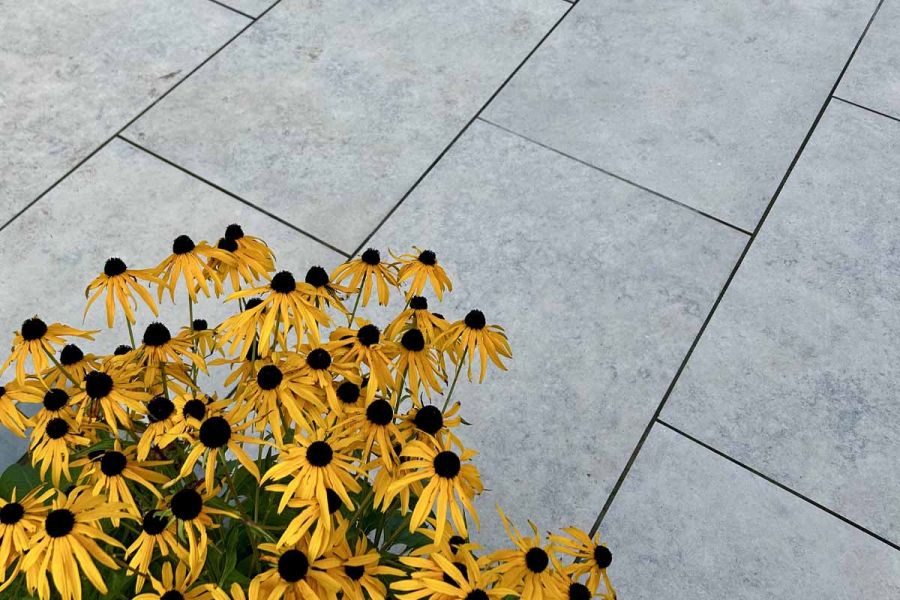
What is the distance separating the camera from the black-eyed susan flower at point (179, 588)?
0.93 m

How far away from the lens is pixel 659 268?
8.24 feet

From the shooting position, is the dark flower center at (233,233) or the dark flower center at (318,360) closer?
the dark flower center at (318,360)

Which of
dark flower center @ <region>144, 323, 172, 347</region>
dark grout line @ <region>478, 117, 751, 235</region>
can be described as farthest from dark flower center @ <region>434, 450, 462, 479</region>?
dark grout line @ <region>478, 117, 751, 235</region>

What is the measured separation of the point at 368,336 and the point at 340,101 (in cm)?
189

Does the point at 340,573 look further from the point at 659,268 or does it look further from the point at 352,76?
the point at 352,76

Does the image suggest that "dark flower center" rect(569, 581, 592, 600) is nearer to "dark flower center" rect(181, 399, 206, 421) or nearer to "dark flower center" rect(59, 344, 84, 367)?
"dark flower center" rect(181, 399, 206, 421)

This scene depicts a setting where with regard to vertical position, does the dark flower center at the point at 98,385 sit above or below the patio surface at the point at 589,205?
above

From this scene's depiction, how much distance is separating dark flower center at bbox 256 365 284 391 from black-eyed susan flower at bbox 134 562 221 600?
23cm

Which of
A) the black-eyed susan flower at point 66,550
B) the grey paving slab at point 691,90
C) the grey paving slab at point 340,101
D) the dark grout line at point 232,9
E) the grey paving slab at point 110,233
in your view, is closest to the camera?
the black-eyed susan flower at point 66,550

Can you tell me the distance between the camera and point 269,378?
3.43 ft

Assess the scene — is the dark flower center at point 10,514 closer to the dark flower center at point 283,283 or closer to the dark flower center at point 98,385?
the dark flower center at point 98,385

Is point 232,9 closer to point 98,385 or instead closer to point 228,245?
point 228,245

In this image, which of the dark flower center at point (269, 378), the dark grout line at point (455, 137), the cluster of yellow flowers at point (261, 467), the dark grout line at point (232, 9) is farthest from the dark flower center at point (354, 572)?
the dark grout line at point (232, 9)

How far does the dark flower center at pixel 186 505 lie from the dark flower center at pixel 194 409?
9cm
